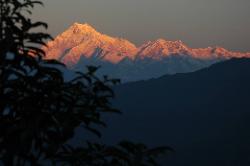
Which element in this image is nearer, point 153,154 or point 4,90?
point 153,154

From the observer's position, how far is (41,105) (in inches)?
468

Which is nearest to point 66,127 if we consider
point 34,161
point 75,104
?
point 75,104

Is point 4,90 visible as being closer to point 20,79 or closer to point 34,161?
point 20,79

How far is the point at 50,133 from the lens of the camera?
12383mm

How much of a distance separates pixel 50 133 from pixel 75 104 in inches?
31.3

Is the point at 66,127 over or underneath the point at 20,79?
underneath

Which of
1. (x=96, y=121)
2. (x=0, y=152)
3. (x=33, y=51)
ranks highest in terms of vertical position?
(x=33, y=51)

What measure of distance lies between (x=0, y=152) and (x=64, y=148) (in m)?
1.32

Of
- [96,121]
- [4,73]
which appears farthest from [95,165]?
[4,73]

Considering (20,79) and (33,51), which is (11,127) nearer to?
(20,79)

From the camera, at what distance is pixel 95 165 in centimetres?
1234

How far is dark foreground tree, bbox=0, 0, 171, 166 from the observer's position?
459 inches

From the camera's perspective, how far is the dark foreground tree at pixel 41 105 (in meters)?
11.7

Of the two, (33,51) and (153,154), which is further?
(33,51)
